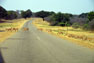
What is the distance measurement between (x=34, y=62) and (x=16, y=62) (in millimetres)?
826

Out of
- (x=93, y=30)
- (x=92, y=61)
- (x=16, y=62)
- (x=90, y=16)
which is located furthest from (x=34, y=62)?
(x=90, y=16)

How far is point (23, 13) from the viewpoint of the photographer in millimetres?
163250

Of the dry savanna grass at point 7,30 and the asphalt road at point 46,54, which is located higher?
the asphalt road at point 46,54

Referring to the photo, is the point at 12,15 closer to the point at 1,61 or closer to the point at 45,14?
the point at 45,14

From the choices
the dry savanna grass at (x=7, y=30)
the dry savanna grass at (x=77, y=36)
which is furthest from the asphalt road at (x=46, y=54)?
the dry savanna grass at (x=7, y=30)

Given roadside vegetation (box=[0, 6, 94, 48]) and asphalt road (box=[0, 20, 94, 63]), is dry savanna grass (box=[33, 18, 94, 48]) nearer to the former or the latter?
roadside vegetation (box=[0, 6, 94, 48])

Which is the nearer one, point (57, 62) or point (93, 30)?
point (57, 62)

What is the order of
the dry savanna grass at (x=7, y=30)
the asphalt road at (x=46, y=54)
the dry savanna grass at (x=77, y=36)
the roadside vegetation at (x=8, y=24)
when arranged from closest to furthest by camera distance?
1. the asphalt road at (x=46, y=54)
2. the dry savanna grass at (x=77, y=36)
3. the dry savanna grass at (x=7, y=30)
4. the roadside vegetation at (x=8, y=24)

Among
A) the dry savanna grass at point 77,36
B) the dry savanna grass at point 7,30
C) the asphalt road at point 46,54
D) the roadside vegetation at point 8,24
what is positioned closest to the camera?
the asphalt road at point 46,54

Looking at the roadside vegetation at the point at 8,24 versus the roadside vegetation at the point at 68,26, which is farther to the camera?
the roadside vegetation at the point at 8,24

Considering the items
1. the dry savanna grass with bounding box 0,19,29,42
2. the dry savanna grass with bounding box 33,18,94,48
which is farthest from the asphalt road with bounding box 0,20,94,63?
the dry savanna grass with bounding box 0,19,29,42

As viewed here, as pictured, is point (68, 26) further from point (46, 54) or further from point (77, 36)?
point (46, 54)

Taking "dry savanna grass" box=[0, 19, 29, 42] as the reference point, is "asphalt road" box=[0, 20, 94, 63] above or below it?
above

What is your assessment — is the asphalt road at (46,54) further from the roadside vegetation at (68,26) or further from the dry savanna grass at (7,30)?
the dry savanna grass at (7,30)
